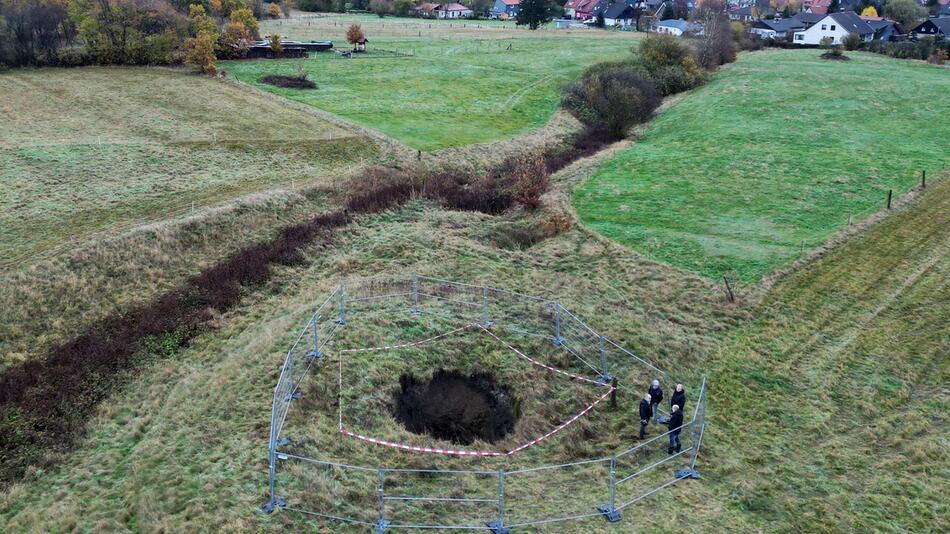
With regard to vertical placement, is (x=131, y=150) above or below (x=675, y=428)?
above

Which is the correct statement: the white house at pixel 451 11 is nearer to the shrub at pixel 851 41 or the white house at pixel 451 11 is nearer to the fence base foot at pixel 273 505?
the shrub at pixel 851 41

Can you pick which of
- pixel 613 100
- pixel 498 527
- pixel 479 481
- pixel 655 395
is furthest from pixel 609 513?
pixel 613 100

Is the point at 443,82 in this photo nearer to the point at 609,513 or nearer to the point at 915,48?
the point at 609,513

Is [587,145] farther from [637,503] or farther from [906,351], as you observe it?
[637,503]

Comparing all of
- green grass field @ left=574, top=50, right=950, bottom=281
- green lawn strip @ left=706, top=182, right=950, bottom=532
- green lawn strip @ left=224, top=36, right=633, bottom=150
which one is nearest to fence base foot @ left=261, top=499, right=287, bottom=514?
green lawn strip @ left=706, top=182, right=950, bottom=532

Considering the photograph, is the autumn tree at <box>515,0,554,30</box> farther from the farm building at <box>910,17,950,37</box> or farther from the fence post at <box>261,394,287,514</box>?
the fence post at <box>261,394,287,514</box>

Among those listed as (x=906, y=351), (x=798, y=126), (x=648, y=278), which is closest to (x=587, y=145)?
(x=798, y=126)

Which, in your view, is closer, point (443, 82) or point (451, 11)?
point (443, 82)
